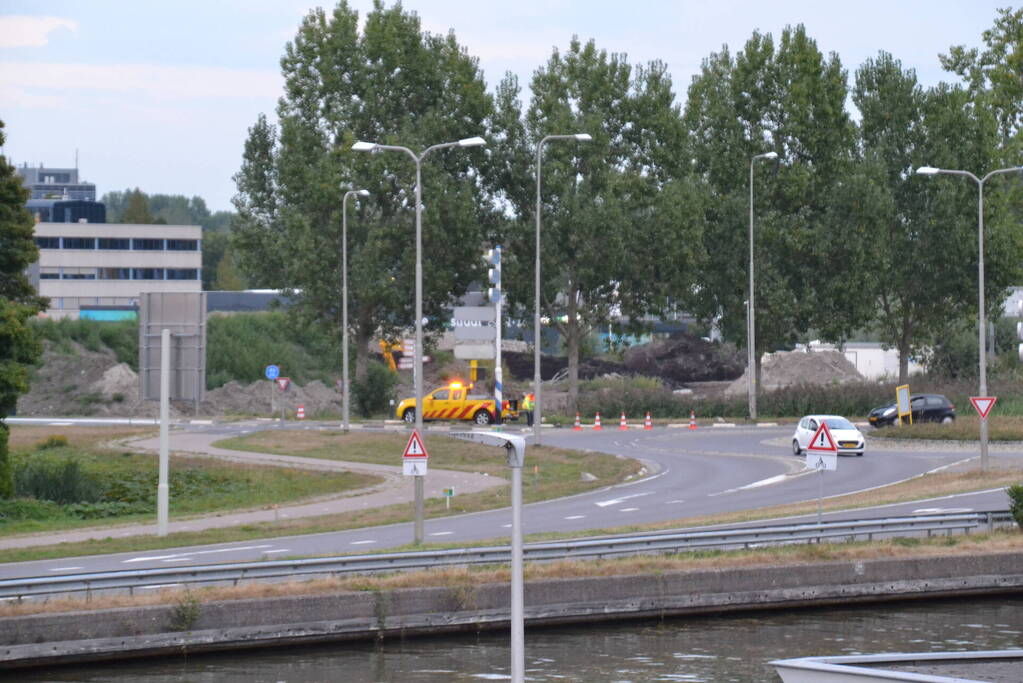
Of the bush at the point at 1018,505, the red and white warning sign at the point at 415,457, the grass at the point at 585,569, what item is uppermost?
the red and white warning sign at the point at 415,457

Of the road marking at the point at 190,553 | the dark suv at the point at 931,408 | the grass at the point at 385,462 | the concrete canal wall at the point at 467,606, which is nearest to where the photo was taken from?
the concrete canal wall at the point at 467,606

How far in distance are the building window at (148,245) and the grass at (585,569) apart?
364 ft

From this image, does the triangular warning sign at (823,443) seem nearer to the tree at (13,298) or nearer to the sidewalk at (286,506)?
the sidewalk at (286,506)

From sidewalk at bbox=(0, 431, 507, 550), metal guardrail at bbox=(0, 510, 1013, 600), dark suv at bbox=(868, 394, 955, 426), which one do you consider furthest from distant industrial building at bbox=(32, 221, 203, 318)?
metal guardrail at bbox=(0, 510, 1013, 600)

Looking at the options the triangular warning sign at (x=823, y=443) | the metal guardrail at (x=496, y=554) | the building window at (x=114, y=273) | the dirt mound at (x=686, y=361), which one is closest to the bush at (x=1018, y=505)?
the metal guardrail at (x=496, y=554)

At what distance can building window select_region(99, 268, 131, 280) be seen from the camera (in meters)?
128

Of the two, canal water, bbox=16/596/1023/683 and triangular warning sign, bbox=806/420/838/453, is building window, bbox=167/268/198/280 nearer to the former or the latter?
triangular warning sign, bbox=806/420/838/453

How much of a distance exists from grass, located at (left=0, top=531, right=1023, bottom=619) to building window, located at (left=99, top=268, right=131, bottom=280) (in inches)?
4366

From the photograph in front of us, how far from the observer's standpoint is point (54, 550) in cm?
2803

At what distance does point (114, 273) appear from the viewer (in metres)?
129

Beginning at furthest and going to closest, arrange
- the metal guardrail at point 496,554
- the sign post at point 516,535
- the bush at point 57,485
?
the bush at point 57,485, the metal guardrail at point 496,554, the sign post at point 516,535

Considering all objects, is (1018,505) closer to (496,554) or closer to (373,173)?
(496,554)

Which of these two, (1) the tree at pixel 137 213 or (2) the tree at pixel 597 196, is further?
(1) the tree at pixel 137 213

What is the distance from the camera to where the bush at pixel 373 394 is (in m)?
73.0
